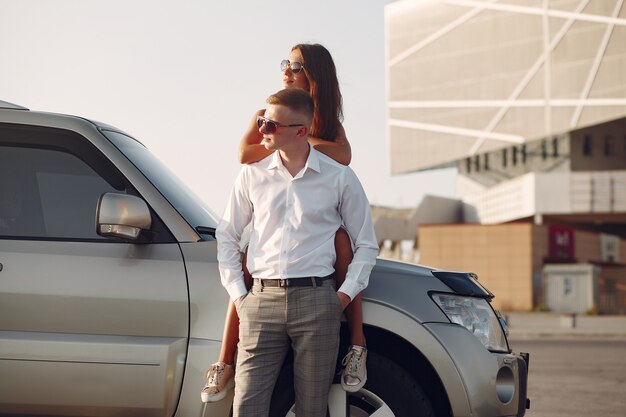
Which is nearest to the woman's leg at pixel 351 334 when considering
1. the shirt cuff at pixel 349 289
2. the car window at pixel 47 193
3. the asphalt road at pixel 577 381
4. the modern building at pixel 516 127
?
the shirt cuff at pixel 349 289

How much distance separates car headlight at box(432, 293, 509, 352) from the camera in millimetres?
4238

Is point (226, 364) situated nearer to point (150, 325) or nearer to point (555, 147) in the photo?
point (150, 325)

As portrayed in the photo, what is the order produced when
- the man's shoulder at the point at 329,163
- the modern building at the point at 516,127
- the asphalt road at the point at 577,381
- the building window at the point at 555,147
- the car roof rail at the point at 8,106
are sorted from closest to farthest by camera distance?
the man's shoulder at the point at 329,163 → the car roof rail at the point at 8,106 → the asphalt road at the point at 577,381 → the modern building at the point at 516,127 → the building window at the point at 555,147

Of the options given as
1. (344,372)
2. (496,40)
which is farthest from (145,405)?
(496,40)

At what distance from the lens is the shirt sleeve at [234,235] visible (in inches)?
153

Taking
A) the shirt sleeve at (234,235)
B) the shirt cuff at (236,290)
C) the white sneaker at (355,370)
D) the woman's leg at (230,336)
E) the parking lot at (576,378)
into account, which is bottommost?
the parking lot at (576,378)

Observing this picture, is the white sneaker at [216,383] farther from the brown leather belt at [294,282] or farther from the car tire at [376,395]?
the brown leather belt at [294,282]

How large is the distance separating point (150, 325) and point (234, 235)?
1.76 ft

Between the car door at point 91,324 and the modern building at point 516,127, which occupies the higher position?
the modern building at point 516,127

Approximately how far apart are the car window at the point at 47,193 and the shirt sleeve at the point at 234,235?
0.65m

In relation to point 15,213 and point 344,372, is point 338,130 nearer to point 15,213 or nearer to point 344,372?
point 344,372

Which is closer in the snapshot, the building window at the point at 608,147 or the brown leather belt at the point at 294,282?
the brown leather belt at the point at 294,282

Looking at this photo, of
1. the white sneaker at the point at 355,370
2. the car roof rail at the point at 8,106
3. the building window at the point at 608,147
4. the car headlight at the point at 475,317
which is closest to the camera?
the white sneaker at the point at 355,370

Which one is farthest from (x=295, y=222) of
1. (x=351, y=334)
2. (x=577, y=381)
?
(x=577, y=381)
